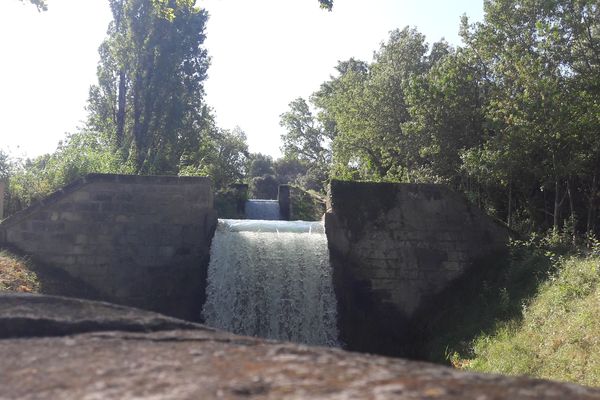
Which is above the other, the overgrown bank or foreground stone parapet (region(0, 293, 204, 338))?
foreground stone parapet (region(0, 293, 204, 338))

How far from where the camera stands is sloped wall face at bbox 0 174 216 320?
12.0 m

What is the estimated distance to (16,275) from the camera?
1099cm

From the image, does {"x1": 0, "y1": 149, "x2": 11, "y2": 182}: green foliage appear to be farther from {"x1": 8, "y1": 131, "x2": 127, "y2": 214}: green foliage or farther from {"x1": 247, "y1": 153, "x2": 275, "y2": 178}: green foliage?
{"x1": 247, "y1": 153, "x2": 275, "y2": 178}: green foliage

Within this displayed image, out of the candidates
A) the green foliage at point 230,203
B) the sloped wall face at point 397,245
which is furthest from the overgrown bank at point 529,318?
the green foliage at point 230,203

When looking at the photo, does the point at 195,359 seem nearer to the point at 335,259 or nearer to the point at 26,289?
the point at 26,289

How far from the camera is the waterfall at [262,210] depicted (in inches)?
929

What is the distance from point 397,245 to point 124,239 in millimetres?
5225

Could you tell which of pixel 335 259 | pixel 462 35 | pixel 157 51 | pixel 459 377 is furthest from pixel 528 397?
pixel 157 51

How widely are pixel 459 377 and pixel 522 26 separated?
48.2 ft

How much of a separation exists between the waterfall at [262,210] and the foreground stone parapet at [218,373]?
21252 mm

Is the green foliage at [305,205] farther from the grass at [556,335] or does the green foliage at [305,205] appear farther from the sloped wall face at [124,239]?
the grass at [556,335]

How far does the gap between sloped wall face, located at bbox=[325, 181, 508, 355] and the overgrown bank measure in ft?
1.56

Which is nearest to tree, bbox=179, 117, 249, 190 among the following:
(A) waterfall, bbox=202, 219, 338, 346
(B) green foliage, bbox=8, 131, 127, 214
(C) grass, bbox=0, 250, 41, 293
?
(B) green foliage, bbox=8, 131, 127, 214

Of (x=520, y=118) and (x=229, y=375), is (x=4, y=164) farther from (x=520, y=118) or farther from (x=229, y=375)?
(x=229, y=375)
